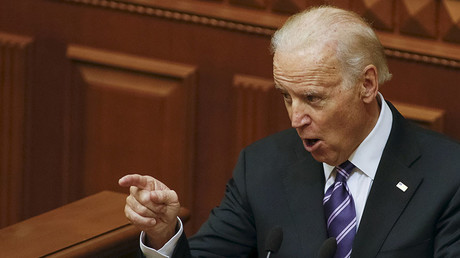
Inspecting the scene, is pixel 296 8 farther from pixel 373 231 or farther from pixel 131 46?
pixel 373 231

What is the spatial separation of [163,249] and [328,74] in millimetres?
514

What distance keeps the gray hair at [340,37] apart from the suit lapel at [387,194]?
0.21 metres

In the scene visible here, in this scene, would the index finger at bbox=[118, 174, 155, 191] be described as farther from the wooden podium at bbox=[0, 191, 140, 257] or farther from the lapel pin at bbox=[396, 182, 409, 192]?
the lapel pin at bbox=[396, 182, 409, 192]

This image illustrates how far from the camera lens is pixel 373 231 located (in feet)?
7.40

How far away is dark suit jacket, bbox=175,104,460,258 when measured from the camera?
222 centimetres

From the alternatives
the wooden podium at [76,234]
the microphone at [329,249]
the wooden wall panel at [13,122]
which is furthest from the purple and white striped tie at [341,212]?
the wooden wall panel at [13,122]

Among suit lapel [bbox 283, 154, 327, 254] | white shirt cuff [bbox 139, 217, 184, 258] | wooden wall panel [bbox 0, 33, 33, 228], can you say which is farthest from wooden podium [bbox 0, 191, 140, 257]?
wooden wall panel [bbox 0, 33, 33, 228]

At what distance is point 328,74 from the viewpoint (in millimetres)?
2193

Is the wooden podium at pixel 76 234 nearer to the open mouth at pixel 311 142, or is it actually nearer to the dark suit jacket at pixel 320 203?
the dark suit jacket at pixel 320 203

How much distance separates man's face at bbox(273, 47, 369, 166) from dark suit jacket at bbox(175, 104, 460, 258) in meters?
0.11

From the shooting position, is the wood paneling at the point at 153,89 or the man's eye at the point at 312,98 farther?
the wood paneling at the point at 153,89

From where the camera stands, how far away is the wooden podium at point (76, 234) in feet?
7.41

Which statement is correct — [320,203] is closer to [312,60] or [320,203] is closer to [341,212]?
[341,212]

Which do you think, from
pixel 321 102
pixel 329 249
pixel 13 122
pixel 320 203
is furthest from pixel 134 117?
pixel 329 249
